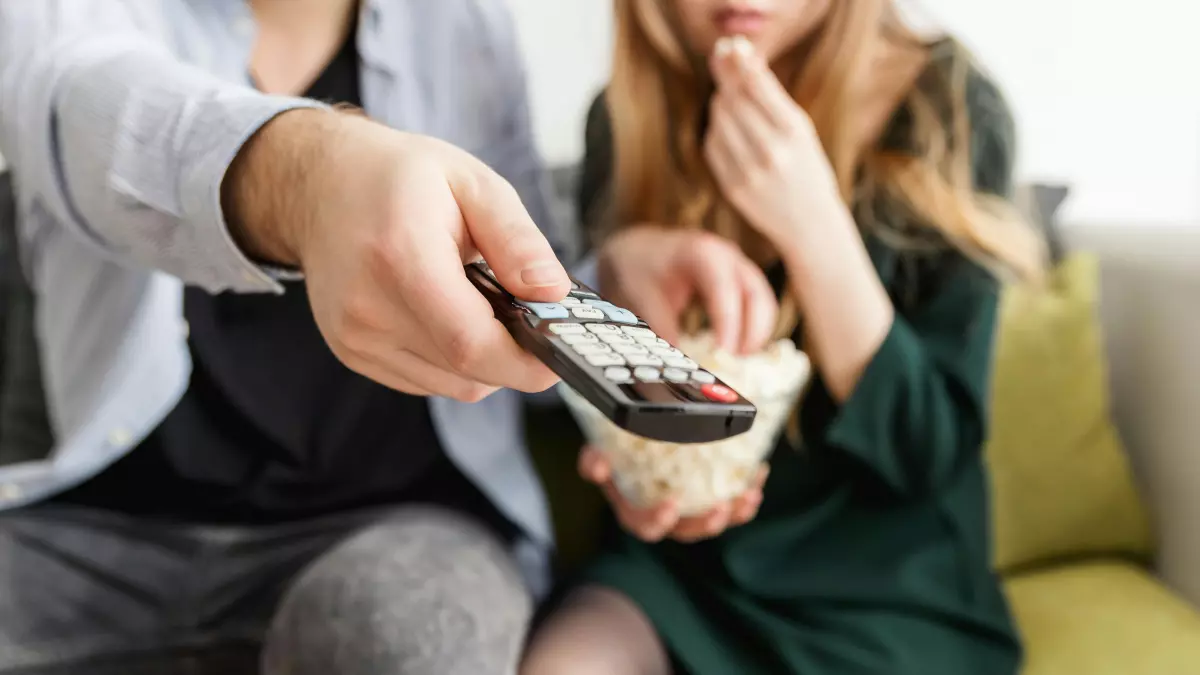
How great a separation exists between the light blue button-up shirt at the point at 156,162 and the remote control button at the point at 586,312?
143 mm

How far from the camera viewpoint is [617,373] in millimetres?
218

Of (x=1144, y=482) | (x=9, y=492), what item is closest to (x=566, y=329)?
(x=9, y=492)

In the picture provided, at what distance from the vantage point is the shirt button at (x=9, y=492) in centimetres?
52

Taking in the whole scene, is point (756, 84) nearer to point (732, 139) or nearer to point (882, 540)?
point (732, 139)

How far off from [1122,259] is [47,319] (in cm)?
89

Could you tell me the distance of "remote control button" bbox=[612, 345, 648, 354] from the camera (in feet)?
0.77

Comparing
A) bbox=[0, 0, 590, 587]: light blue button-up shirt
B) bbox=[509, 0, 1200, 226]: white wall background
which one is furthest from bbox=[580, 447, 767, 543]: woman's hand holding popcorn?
bbox=[509, 0, 1200, 226]: white wall background

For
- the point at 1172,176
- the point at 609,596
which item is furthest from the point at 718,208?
the point at 1172,176

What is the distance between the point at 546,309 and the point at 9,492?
0.46 meters

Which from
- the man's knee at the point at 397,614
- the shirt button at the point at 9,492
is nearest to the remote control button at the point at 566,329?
the man's knee at the point at 397,614

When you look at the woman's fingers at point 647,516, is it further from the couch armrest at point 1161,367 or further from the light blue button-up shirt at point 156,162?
the couch armrest at point 1161,367

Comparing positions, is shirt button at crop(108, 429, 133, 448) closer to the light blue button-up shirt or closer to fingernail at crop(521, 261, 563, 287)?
the light blue button-up shirt

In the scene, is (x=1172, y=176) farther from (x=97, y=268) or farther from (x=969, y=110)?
(x=97, y=268)

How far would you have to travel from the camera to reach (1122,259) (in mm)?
753
